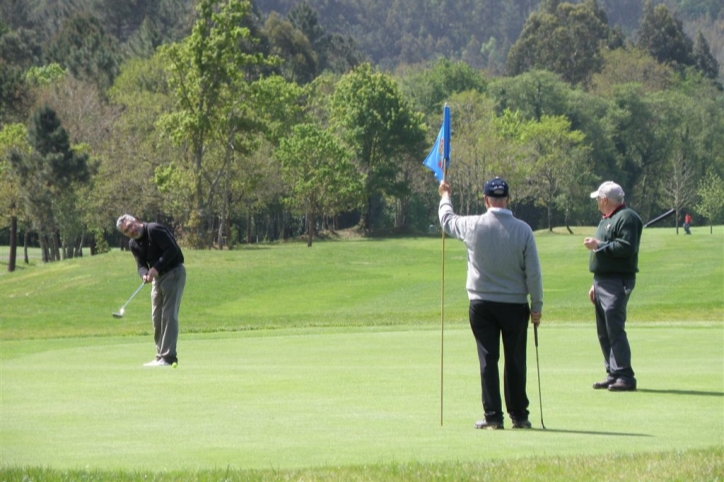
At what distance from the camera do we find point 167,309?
53.8 feet

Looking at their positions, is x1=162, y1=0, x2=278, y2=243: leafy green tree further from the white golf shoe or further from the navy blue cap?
the navy blue cap

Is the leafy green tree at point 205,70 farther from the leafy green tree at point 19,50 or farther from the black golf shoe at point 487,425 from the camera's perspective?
the black golf shoe at point 487,425

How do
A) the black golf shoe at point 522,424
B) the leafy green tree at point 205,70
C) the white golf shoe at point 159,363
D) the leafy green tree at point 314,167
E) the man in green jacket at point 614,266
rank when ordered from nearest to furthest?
the black golf shoe at point 522,424
the man in green jacket at point 614,266
the white golf shoe at point 159,363
the leafy green tree at point 205,70
the leafy green tree at point 314,167

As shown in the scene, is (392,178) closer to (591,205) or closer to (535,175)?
(535,175)

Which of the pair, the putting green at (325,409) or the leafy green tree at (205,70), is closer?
the putting green at (325,409)

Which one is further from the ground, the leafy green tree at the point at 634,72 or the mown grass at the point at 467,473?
the leafy green tree at the point at 634,72

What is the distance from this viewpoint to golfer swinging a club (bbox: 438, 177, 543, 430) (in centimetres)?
1056

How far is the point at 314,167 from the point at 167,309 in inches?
2694

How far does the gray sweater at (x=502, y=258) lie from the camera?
34.7 feet

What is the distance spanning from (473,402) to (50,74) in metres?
94.1

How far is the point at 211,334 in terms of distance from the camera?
27.1 m

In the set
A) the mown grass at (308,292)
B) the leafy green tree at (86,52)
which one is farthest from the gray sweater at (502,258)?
the leafy green tree at (86,52)

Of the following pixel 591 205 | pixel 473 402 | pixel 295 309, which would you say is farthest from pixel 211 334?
pixel 591 205

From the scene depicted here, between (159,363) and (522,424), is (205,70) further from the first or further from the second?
(522,424)
